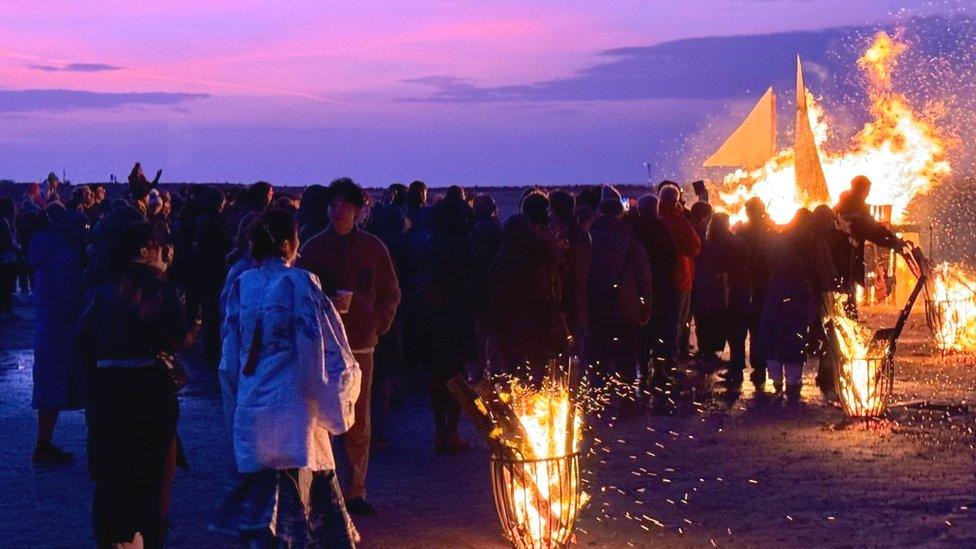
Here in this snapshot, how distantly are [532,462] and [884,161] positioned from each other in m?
21.6

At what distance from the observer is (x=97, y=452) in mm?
7340

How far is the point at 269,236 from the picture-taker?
695cm

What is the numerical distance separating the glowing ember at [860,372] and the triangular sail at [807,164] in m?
12.0

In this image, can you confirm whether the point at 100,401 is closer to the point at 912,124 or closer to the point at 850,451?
the point at 850,451

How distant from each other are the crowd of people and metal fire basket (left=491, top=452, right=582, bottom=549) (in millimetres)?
847

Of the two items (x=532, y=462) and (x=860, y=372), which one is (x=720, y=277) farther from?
(x=532, y=462)

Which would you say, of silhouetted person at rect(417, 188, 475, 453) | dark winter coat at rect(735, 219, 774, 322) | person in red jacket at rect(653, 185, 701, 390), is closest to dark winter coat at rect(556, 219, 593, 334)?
silhouetted person at rect(417, 188, 475, 453)

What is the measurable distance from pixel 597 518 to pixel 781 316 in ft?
18.6

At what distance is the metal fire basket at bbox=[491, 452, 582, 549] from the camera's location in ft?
25.0

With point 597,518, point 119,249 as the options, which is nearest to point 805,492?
point 597,518

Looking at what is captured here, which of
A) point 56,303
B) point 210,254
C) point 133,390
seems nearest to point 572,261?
point 56,303

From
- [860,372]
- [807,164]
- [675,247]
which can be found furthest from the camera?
[807,164]

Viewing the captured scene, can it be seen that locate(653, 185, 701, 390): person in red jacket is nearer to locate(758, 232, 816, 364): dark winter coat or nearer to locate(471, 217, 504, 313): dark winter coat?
locate(758, 232, 816, 364): dark winter coat

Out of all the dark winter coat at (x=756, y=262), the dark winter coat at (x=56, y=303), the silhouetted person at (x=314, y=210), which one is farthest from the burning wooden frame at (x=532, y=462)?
the dark winter coat at (x=756, y=262)
